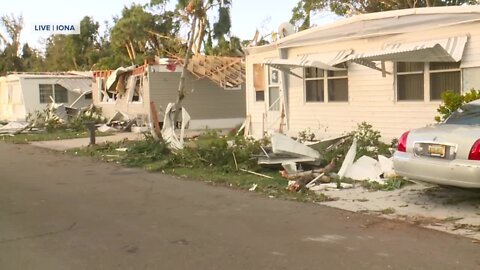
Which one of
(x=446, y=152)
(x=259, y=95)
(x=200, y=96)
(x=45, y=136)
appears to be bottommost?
(x=45, y=136)

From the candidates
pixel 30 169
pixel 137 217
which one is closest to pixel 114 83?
pixel 30 169

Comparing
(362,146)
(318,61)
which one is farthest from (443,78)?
(318,61)

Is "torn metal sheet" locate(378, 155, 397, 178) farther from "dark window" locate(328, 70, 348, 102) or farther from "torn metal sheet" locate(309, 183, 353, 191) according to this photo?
"dark window" locate(328, 70, 348, 102)

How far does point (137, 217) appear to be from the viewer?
761 cm

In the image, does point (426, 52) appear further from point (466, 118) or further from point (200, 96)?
point (200, 96)

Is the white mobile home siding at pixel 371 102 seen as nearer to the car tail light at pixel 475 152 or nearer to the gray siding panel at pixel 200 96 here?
the car tail light at pixel 475 152

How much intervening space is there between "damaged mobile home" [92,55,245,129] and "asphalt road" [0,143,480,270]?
13629 mm

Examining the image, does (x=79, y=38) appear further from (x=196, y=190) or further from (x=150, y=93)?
(x=196, y=190)

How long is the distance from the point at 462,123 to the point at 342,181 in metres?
2.58

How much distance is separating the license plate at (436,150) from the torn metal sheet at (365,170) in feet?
7.67

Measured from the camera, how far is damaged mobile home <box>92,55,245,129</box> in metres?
23.2

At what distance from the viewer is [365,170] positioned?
10023 mm

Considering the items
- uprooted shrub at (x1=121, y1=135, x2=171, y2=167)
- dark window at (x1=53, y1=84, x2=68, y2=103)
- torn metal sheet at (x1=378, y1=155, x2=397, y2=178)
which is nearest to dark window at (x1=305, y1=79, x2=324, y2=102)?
uprooted shrub at (x1=121, y1=135, x2=171, y2=167)

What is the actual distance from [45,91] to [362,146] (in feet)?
74.8
